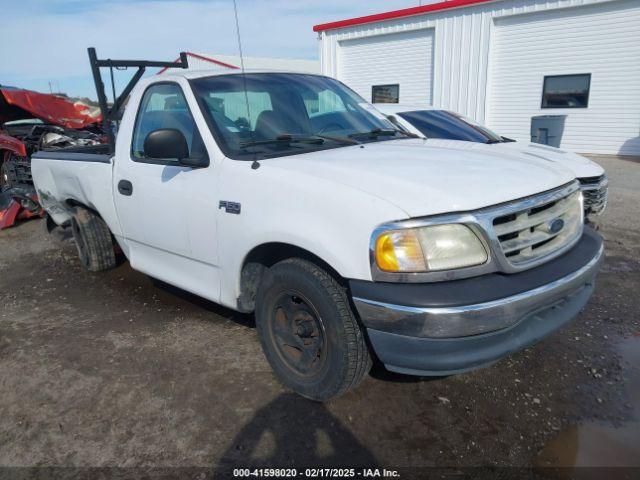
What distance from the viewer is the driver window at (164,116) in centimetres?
327

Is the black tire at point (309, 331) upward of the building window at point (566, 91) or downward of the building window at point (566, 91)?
downward

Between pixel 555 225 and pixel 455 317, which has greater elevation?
pixel 555 225

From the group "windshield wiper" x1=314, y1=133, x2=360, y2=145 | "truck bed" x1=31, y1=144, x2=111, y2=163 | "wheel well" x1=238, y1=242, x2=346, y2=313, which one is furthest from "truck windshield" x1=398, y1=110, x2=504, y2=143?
"wheel well" x1=238, y1=242, x2=346, y2=313

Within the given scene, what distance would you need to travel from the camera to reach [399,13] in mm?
16172

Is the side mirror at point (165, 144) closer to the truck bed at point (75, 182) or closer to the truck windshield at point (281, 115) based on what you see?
the truck windshield at point (281, 115)

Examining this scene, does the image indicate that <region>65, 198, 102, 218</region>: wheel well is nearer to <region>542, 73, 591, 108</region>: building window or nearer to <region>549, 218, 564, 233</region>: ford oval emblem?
<region>549, 218, 564, 233</region>: ford oval emblem

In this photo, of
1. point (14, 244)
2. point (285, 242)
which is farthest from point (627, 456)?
point (14, 244)

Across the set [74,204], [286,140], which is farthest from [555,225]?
[74,204]

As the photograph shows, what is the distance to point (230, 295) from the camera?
3.16 meters

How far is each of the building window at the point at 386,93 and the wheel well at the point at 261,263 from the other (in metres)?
15.6

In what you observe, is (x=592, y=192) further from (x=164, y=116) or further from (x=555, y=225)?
(x=164, y=116)

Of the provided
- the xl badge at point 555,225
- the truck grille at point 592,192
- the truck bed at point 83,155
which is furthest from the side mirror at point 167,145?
the truck grille at point 592,192

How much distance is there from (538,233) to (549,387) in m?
1.05

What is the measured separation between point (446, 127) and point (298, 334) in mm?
4613
